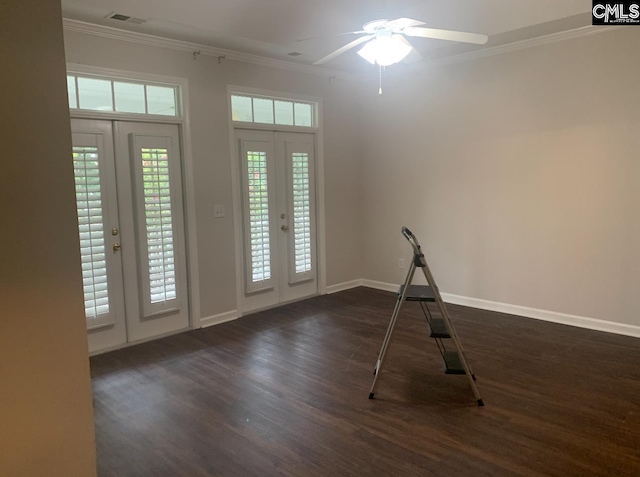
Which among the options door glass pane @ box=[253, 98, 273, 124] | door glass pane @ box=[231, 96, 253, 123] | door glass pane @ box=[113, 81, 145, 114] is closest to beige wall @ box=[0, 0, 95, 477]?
door glass pane @ box=[113, 81, 145, 114]

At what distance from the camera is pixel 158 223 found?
14.9 ft

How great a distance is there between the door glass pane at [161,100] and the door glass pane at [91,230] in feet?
2.34

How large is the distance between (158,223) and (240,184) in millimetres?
1023

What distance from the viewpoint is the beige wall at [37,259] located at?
4.87 feet

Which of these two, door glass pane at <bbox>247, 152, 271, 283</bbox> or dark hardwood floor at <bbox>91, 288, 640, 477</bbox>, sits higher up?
door glass pane at <bbox>247, 152, 271, 283</bbox>

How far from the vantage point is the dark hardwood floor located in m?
2.60

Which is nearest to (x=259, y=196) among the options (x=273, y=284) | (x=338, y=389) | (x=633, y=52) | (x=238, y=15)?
(x=273, y=284)

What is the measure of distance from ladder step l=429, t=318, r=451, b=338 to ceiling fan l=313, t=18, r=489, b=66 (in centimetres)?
180

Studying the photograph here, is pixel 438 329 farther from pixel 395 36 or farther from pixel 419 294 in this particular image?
pixel 395 36

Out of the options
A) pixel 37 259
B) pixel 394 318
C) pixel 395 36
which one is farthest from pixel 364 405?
pixel 395 36

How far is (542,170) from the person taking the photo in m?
4.82

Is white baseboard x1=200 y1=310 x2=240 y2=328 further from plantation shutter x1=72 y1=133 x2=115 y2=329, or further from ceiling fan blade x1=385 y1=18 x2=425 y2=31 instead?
ceiling fan blade x1=385 y1=18 x2=425 y2=31

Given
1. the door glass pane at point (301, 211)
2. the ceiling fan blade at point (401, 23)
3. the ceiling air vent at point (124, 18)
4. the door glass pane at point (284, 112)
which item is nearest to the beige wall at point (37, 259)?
the ceiling fan blade at point (401, 23)

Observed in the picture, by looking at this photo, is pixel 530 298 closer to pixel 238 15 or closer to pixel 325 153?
pixel 325 153
